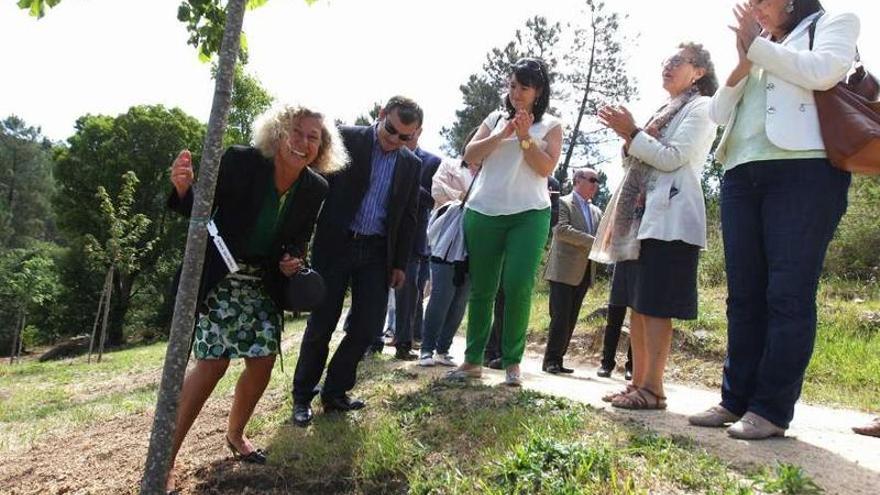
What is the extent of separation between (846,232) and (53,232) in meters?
63.4

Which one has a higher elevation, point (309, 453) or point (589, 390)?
point (589, 390)

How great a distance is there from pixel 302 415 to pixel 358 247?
1.13 m

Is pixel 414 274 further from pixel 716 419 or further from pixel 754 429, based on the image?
pixel 754 429

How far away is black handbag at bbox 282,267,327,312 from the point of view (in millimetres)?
3455

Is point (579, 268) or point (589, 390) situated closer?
point (589, 390)

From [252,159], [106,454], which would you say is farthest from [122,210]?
[252,159]

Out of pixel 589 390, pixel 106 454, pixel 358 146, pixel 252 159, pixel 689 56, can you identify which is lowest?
pixel 106 454

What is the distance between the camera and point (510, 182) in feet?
14.7

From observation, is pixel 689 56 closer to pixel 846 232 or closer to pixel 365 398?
pixel 365 398

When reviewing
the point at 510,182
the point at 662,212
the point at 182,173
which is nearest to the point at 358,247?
the point at 510,182

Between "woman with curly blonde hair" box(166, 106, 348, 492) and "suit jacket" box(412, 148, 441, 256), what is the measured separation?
8.90 feet

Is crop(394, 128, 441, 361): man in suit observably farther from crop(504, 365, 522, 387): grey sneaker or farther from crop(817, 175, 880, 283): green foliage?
crop(817, 175, 880, 283): green foliage

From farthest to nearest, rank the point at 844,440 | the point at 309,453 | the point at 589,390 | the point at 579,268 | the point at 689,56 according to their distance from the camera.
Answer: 1. the point at 579,268
2. the point at 589,390
3. the point at 689,56
4. the point at 309,453
5. the point at 844,440

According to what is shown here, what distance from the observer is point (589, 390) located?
→ 4.76 m
